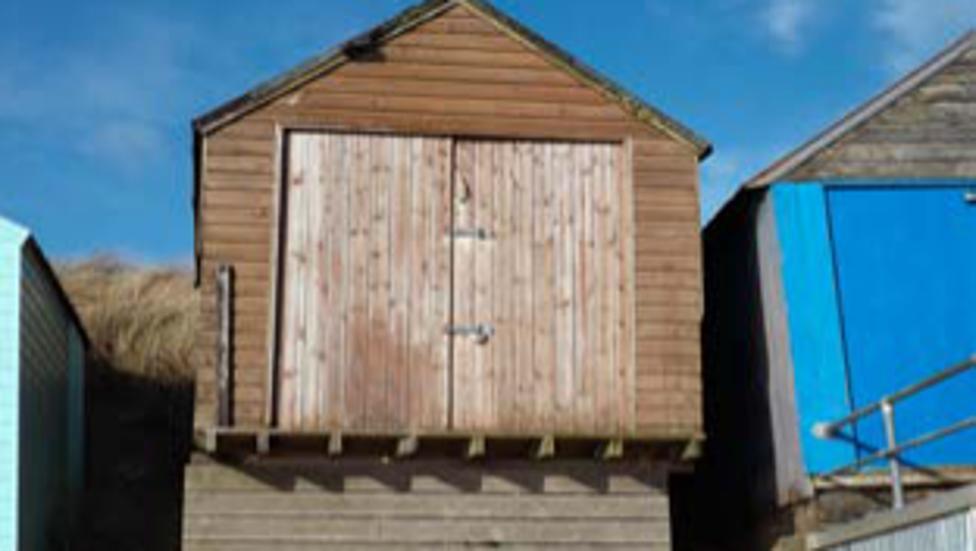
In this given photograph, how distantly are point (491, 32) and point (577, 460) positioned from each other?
431 cm

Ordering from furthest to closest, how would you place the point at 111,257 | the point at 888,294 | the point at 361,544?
the point at 111,257 < the point at 888,294 < the point at 361,544

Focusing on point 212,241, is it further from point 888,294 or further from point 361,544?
point 888,294

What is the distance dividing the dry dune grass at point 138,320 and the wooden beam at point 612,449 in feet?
39.4

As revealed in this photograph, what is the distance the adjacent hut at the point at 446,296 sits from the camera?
13.9 meters

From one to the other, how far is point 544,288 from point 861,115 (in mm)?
3829

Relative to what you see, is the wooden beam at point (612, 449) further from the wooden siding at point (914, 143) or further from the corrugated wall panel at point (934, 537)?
the wooden siding at point (914, 143)

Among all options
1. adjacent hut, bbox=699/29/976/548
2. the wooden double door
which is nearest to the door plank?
the wooden double door

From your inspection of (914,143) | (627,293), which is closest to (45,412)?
(627,293)

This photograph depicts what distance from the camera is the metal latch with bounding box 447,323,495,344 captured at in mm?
14332

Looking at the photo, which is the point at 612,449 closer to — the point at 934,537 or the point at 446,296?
the point at 446,296

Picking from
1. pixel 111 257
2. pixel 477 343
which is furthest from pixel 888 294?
pixel 111 257

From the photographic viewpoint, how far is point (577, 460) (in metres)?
14.3

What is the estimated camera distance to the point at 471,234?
1460cm

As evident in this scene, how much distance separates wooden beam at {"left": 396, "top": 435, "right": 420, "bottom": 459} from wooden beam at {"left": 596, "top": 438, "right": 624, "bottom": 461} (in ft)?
5.67
